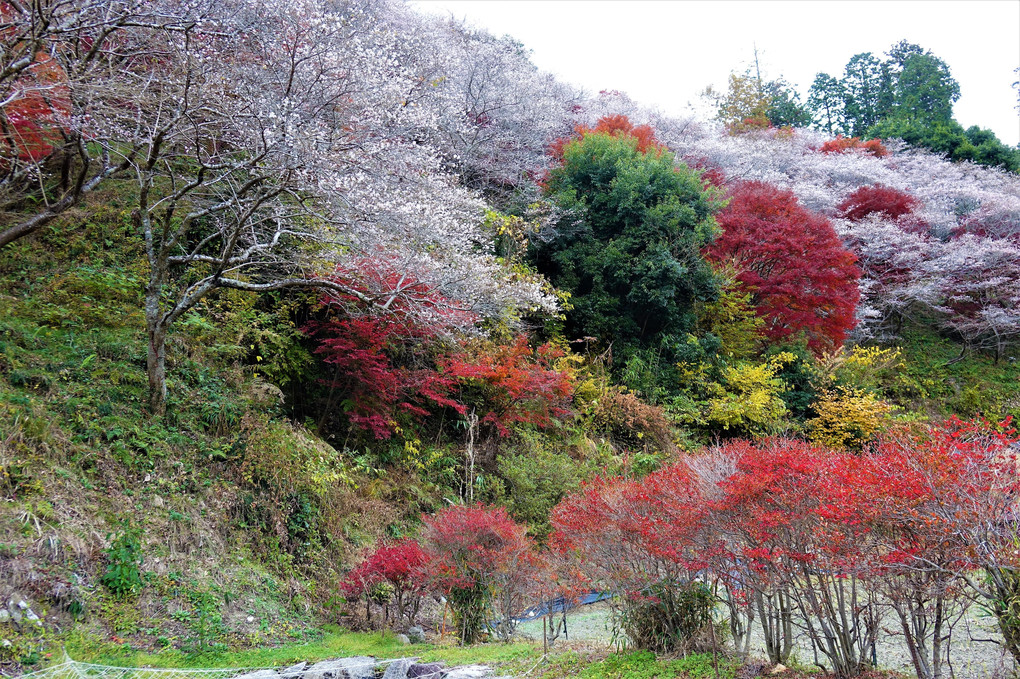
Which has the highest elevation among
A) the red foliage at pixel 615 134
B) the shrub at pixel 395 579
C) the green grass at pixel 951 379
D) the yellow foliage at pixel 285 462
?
the red foliage at pixel 615 134

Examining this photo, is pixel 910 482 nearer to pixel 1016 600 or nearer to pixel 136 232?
pixel 1016 600

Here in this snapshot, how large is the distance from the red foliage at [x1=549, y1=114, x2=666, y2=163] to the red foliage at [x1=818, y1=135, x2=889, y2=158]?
13472mm

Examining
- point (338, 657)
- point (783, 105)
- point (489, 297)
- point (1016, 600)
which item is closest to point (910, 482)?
point (1016, 600)

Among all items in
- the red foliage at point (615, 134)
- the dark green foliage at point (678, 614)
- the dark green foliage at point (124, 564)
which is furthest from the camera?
the red foliage at point (615, 134)

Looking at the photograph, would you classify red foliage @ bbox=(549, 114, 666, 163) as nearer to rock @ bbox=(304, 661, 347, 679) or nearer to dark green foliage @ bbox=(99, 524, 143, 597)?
dark green foliage @ bbox=(99, 524, 143, 597)

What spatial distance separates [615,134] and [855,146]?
16.4 metres

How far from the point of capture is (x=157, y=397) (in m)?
8.26

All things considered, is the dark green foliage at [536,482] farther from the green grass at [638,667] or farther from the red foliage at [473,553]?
the green grass at [638,667]

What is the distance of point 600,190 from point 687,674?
13098 mm

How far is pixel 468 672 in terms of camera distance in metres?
5.86

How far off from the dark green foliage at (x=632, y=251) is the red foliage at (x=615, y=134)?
1.56 meters

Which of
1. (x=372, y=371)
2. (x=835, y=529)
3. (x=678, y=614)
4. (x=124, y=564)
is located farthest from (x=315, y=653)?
(x=835, y=529)

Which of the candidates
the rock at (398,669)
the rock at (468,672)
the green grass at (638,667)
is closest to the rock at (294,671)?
the rock at (398,669)

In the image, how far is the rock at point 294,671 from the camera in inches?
229
